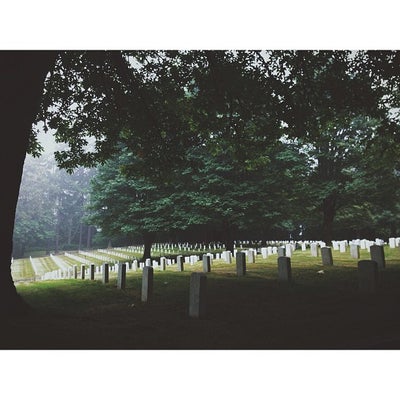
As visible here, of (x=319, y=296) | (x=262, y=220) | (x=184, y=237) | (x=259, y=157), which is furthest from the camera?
(x=184, y=237)

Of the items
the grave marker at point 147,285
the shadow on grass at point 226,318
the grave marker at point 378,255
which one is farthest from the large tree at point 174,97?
the grave marker at point 378,255

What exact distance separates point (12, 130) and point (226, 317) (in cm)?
474

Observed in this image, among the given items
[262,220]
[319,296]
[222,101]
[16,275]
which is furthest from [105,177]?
[319,296]

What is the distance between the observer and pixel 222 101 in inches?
344

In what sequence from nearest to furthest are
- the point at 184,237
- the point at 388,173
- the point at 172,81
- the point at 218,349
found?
the point at 218,349
the point at 172,81
the point at 388,173
the point at 184,237

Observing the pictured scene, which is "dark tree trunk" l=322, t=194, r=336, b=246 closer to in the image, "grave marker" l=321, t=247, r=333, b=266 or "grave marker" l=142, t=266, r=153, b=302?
"grave marker" l=321, t=247, r=333, b=266

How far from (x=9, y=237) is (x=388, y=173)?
1617 cm

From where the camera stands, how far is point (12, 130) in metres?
5.59

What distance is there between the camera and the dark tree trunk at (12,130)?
5.46 m

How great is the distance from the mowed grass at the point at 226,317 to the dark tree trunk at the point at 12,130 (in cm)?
90

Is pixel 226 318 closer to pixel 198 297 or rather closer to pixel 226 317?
pixel 226 317

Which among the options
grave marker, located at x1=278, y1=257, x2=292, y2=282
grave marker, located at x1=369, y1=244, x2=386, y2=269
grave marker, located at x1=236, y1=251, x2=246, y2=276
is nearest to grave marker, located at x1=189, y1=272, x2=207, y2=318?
grave marker, located at x1=278, y1=257, x2=292, y2=282

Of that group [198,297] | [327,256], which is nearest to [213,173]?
[327,256]
